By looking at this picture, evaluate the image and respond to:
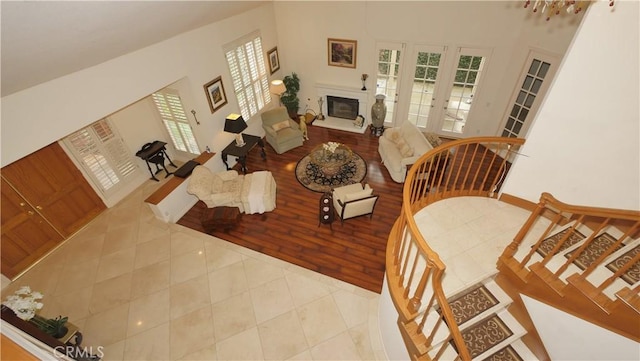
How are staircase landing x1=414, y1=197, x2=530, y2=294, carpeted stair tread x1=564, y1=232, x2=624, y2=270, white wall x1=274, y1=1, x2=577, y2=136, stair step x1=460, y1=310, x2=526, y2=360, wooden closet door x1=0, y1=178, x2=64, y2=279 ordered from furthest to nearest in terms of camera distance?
white wall x1=274, y1=1, x2=577, y2=136 < wooden closet door x1=0, y1=178, x2=64, y2=279 < staircase landing x1=414, y1=197, x2=530, y2=294 < stair step x1=460, y1=310, x2=526, y2=360 < carpeted stair tread x1=564, y1=232, x2=624, y2=270

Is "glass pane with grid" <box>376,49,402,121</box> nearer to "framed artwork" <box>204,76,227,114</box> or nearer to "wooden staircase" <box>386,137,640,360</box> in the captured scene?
"framed artwork" <box>204,76,227,114</box>

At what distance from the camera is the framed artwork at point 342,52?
7.76m

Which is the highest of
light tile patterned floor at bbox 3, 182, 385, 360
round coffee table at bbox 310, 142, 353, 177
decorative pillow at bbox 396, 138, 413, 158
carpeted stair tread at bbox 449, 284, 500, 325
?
decorative pillow at bbox 396, 138, 413, 158

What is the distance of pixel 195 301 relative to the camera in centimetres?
455

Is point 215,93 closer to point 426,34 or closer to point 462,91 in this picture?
point 426,34

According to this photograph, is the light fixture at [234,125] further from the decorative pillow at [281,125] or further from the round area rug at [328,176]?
the round area rug at [328,176]

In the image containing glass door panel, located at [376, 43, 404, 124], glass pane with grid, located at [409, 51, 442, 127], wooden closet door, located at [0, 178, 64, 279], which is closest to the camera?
wooden closet door, located at [0, 178, 64, 279]

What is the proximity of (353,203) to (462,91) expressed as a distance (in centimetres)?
462

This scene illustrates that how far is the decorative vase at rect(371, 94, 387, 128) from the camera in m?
7.93

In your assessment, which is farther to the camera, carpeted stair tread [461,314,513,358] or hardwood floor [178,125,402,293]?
hardwood floor [178,125,402,293]

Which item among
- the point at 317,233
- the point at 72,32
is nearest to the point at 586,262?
the point at 317,233

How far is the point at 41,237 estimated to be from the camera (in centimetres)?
536

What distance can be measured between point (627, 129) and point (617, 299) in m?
1.64

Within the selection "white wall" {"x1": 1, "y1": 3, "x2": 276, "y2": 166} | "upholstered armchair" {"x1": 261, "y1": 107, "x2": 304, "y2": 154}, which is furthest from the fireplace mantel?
"white wall" {"x1": 1, "y1": 3, "x2": 276, "y2": 166}
